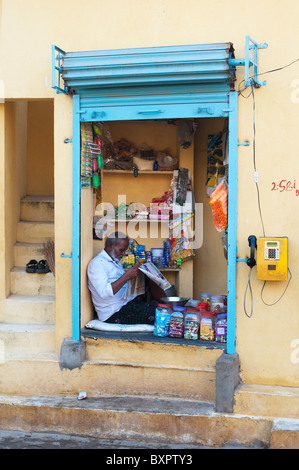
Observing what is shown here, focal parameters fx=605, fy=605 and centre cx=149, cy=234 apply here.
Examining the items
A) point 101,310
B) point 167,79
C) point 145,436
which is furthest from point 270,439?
point 167,79

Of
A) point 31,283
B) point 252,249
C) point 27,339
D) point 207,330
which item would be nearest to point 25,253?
point 31,283

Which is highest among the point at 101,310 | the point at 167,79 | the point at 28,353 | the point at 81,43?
the point at 81,43

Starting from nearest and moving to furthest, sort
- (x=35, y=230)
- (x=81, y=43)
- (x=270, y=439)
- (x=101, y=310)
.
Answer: (x=270, y=439) → (x=81, y=43) → (x=101, y=310) → (x=35, y=230)

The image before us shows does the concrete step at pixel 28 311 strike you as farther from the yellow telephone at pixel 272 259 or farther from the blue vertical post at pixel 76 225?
the yellow telephone at pixel 272 259

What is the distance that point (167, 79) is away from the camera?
550 centimetres

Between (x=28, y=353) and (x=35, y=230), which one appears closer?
(x=28, y=353)

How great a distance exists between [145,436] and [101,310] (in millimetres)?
1450

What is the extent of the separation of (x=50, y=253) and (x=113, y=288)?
41.2 inches

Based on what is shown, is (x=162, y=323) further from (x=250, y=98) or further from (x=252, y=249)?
(x=250, y=98)

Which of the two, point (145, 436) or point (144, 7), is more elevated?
point (144, 7)

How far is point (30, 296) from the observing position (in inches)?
270

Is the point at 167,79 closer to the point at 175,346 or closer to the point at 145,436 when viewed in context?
the point at 175,346

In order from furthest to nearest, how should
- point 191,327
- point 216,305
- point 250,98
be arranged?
point 216,305 < point 191,327 < point 250,98

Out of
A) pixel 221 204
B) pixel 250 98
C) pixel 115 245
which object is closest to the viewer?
pixel 250 98
